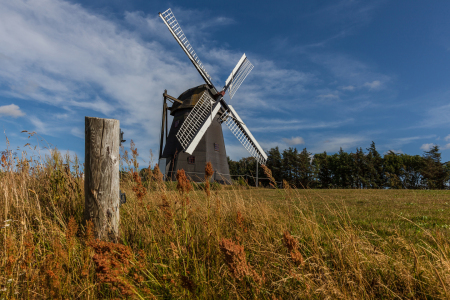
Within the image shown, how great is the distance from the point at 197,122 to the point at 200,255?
1543 centimetres

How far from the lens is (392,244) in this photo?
11.0 ft

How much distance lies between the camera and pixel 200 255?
8.76 ft

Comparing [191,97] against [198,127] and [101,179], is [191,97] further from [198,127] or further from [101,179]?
[101,179]

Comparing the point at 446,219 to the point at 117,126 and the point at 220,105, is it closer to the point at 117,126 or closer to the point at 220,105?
the point at 117,126

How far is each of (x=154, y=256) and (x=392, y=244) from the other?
3.17 metres

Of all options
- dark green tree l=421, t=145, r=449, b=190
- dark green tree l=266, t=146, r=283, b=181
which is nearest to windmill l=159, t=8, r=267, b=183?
dark green tree l=266, t=146, r=283, b=181

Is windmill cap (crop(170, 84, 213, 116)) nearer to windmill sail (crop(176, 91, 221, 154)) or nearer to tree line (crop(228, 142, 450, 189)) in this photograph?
windmill sail (crop(176, 91, 221, 154))

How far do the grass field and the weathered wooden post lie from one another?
0.19m

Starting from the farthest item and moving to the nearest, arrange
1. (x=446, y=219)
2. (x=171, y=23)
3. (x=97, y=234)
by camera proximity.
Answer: (x=171, y=23)
(x=446, y=219)
(x=97, y=234)

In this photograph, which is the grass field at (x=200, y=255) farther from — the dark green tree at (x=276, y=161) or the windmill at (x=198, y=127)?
the dark green tree at (x=276, y=161)

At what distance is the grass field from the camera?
5.90 feet

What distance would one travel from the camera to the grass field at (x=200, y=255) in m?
1.80

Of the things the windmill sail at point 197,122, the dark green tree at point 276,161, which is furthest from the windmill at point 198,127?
the dark green tree at point 276,161

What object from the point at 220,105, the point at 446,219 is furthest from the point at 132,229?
the point at 220,105
